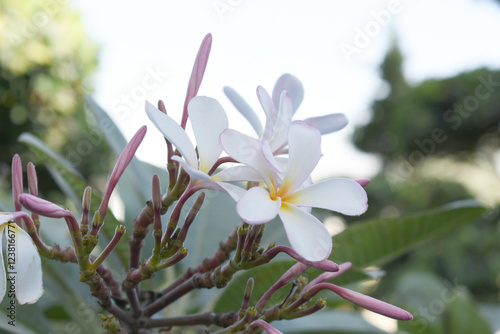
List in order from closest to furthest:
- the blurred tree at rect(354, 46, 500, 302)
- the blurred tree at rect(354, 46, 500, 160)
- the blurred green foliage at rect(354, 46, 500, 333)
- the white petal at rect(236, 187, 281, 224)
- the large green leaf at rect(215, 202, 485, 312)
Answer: the white petal at rect(236, 187, 281, 224), the large green leaf at rect(215, 202, 485, 312), the blurred green foliage at rect(354, 46, 500, 333), the blurred tree at rect(354, 46, 500, 302), the blurred tree at rect(354, 46, 500, 160)

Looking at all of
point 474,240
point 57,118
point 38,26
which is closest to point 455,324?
point 474,240

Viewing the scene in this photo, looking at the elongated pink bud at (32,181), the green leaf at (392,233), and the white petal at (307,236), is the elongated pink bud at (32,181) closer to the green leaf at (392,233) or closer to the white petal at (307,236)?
the white petal at (307,236)

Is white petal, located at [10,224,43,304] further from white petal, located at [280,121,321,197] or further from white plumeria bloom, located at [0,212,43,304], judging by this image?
white petal, located at [280,121,321,197]

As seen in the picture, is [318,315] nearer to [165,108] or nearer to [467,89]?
[165,108]

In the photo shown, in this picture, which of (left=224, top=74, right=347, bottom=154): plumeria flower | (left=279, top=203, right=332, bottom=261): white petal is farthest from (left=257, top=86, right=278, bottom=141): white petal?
(left=279, top=203, right=332, bottom=261): white petal

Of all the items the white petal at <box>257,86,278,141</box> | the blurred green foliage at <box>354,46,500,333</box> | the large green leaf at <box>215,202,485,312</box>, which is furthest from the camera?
the blurred green foliage at <box>354,46,500,333</box>
